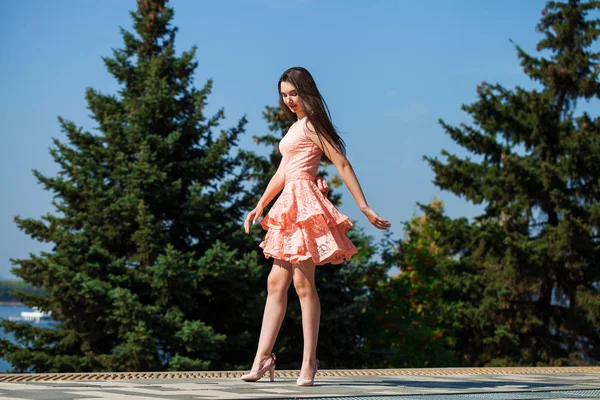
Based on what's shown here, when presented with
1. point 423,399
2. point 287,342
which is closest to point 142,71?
point 287,342

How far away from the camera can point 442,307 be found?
20.6 m

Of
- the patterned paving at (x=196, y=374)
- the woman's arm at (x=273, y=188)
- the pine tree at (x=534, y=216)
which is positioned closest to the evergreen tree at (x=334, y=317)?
the pine tree at (x=534, y=216)

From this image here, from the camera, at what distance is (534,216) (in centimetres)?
2028

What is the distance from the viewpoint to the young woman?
4.61 metres

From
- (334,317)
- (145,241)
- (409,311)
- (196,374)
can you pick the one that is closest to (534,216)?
(409,311)

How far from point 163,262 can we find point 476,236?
8.47 m

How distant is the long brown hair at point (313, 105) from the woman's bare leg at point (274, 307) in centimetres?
78

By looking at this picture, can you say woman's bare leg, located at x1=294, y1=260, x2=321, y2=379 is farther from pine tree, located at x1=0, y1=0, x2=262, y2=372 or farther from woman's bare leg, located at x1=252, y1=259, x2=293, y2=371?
pine tree, located at x1=0, y1=0, x2=262, y2=372

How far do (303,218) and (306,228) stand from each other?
0.07 meters

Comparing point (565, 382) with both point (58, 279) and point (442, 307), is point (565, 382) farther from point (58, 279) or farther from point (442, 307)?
point (442, 307)

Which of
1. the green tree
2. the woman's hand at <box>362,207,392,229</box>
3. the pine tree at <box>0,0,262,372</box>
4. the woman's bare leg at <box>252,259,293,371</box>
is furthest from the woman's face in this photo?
the green tree

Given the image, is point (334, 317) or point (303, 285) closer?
point (303, 285)

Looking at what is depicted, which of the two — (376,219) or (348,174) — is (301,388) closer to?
(376,219)

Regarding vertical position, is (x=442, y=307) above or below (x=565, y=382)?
→ above
